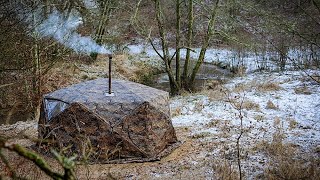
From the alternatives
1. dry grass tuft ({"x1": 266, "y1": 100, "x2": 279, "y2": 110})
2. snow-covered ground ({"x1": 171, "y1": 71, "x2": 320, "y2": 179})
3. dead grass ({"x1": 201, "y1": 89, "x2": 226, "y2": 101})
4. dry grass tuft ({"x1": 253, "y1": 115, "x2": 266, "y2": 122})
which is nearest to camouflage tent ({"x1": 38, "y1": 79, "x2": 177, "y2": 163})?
snow-covered ground ({"x1": 171, "y1": 71, "x2": 320, "y2": 179})

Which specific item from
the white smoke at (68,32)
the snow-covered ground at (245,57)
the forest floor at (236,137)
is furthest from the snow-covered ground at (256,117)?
the white smoke at (68,32)

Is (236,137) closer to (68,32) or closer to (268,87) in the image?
(268,87)

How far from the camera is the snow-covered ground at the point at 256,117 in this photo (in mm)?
7699

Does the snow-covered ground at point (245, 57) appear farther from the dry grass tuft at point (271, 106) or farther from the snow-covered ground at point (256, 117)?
the dry grass tuft at point (271, 106)

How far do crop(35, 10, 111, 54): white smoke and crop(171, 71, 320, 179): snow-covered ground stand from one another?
14.4ft

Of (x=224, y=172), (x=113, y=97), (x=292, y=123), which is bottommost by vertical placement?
(x=224, y=172)

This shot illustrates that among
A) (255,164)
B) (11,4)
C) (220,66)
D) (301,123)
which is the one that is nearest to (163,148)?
(255,164)

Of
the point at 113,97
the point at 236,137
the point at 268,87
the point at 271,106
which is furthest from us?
the point at 268,87

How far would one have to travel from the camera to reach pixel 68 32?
14969 millimetres

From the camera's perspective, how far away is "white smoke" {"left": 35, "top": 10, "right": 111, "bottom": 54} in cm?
1247

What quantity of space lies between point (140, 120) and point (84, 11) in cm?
1083

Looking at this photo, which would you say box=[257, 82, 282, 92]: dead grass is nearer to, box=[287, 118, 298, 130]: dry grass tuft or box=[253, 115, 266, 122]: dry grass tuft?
box=[253, 115, 266, 122]: dry grass tuft

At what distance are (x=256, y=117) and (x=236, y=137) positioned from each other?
1.58 m

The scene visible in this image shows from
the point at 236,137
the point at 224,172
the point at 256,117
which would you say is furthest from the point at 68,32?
the point at 224,172
